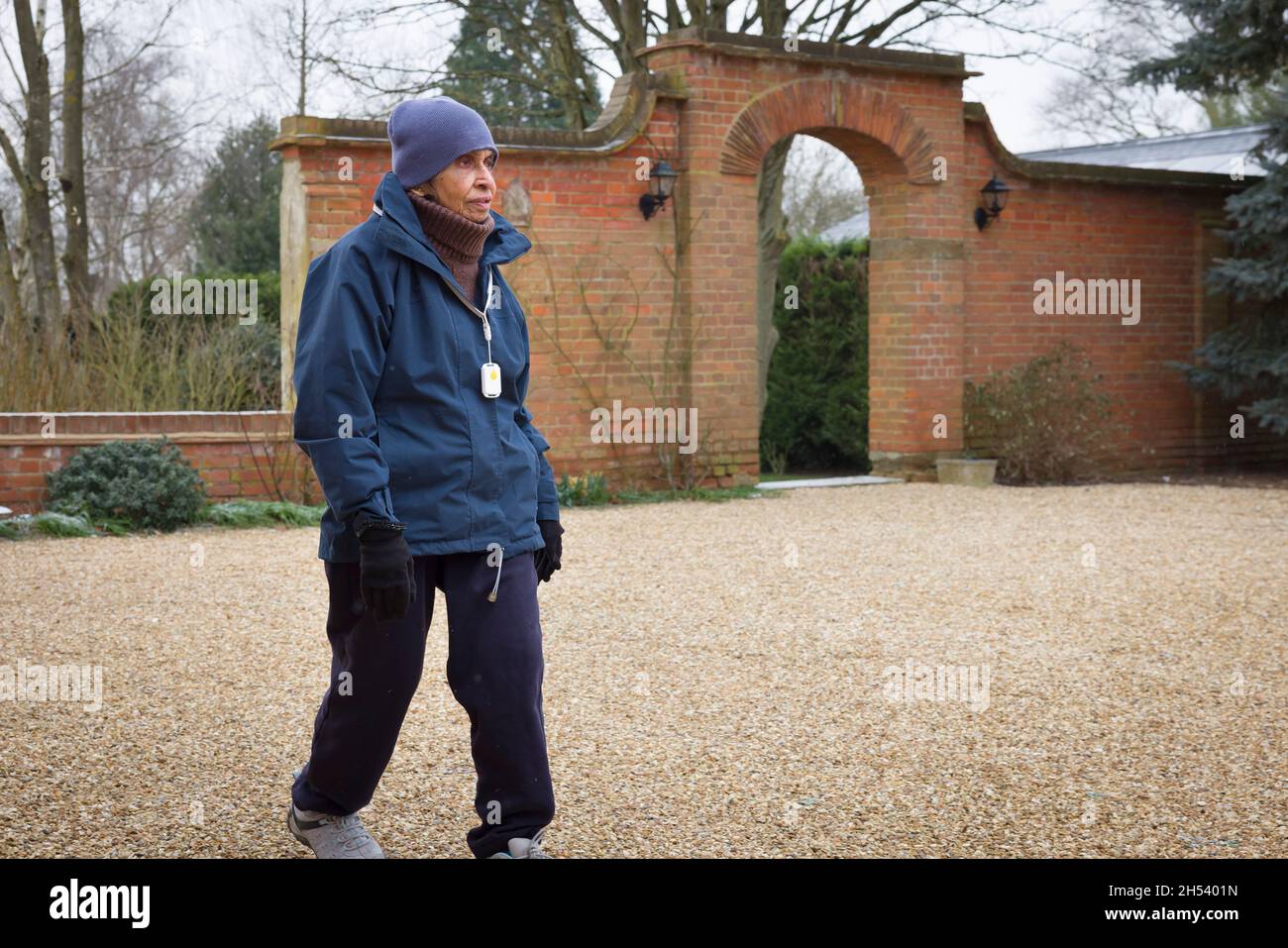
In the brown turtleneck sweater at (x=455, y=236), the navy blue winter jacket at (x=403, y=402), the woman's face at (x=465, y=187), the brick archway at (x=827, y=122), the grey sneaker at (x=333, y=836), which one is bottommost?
the grey sneaker at (x=333, y=836)

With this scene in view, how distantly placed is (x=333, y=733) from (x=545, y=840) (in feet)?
2.28

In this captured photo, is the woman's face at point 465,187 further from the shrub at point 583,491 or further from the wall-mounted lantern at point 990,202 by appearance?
the wall-mounted lantern at point 990,202

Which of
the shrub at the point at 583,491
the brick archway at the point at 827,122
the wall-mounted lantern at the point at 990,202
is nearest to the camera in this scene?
the shrub at the point at 583,491

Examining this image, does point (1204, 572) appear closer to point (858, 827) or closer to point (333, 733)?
point (858, 827)

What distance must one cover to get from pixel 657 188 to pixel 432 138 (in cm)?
850

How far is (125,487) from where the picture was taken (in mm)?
9461

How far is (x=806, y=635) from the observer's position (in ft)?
21.0

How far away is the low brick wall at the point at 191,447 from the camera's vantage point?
9633mm

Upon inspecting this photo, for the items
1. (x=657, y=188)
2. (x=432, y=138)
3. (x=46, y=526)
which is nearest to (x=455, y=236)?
(x=432, y=138)

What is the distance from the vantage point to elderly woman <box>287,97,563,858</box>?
10.3 feet

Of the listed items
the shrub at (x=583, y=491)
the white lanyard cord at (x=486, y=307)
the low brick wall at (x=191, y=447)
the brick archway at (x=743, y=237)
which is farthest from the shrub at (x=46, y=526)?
the white lanyard cord at (x=486, y=307)

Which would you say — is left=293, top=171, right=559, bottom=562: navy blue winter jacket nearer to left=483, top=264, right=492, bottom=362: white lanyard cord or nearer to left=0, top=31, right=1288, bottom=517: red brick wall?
left=483, top=264, right=492, bottom=362: white lanyard cord

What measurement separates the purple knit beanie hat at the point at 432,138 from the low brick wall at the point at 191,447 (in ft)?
23.5

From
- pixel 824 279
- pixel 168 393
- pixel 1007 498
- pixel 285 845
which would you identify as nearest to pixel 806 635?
pixel 285 845
